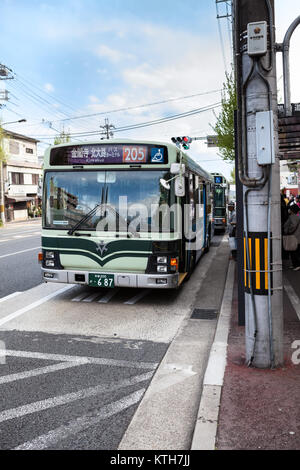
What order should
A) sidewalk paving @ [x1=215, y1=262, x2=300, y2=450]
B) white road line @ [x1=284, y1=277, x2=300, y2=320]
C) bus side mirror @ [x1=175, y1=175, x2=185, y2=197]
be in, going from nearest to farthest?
sidewalk paving @ [x1=215, y1=262, x2=300, y2=450] < bus side mirror @ [x1=175, y1=175, x2=185, y2=197] < white road line @ [x1=284, y1=277, x2=300, y2=320]

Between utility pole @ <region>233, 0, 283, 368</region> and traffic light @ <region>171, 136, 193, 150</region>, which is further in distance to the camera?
traffic light @ <region>171, 136, 193, 150</region>

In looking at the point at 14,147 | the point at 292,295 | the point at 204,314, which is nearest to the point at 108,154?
the point at 204,314

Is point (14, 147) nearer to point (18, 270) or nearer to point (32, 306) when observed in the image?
point (18, 270)

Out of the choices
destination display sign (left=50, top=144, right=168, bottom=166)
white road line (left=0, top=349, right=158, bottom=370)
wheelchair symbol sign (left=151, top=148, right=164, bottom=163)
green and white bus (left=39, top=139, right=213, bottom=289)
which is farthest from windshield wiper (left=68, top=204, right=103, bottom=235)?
white road line (left=0, top=349, right=158, bottom=370)

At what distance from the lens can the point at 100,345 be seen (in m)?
5.62

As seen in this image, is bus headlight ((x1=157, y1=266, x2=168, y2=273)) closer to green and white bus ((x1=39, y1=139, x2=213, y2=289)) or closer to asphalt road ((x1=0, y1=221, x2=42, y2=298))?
green and white bus ((x1=39, y1=139, x2=213, y2=289))

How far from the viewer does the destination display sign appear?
727 centimetres

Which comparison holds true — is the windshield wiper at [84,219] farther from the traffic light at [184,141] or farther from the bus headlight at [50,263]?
the traffic light at [184,141]

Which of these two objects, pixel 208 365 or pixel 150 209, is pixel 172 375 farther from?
pixel 150 209

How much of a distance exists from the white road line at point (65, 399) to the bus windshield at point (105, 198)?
323cm

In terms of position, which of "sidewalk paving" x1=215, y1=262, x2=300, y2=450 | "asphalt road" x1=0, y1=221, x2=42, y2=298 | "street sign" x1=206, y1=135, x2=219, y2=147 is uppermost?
A: "street sign" x1=206, y1=135, x2=219, y2=147

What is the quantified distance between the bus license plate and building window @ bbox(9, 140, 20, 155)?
4609 cm

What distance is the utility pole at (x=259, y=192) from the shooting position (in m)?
4.40

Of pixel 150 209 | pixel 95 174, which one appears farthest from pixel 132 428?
pixel 95 174
